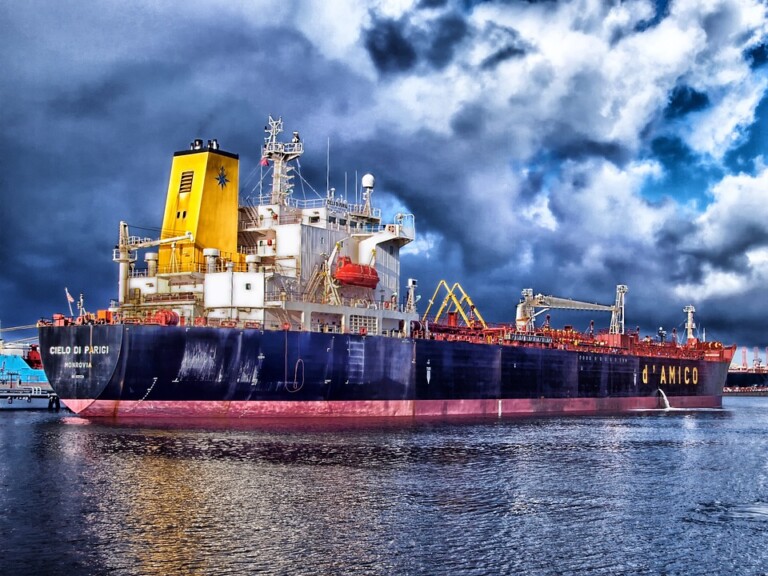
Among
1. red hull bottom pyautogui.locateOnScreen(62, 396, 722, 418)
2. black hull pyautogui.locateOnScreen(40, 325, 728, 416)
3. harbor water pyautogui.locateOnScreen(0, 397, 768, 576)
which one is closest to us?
harbor water pyautogui.locateOnScreen(0, 397, 768, 576)

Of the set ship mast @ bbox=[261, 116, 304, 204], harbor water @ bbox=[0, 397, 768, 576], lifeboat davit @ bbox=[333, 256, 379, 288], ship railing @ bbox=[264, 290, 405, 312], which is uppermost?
ship mast @ bbox=[261, 116, 304, 204]

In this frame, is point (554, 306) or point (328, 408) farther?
point (554, 306)

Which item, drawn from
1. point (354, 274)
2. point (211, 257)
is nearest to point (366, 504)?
point (211, 257)

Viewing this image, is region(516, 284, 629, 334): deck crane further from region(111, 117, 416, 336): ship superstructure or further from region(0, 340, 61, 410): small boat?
region(0, 340, 61, 410): small boat

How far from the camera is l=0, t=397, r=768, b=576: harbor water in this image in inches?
666

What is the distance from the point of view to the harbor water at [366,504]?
16922mm

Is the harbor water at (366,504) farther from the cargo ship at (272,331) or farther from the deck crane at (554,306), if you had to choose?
the deck crane at (554,306)

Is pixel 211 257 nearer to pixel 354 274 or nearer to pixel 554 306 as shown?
pixel 354 274

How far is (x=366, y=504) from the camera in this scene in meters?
21.9

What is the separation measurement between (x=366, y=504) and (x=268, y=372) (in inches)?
780

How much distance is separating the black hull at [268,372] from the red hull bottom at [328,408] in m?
0.06

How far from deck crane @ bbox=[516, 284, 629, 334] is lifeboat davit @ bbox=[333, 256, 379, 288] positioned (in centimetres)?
2123

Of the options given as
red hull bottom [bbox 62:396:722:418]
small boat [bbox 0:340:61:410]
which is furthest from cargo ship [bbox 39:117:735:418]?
small boat [bbox 0:340:61:410]

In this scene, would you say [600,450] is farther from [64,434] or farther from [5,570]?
[5,570]
